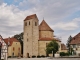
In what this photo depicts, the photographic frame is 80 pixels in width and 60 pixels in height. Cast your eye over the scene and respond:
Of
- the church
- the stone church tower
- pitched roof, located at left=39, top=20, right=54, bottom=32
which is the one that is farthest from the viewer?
pitched roof, located at left=39, top=20, right=54, bottom=32

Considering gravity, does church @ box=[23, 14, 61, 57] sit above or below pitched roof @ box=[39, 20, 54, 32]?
below

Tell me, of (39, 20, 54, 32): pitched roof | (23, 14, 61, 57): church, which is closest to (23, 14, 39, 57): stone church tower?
(23, 14, 61, 57): church

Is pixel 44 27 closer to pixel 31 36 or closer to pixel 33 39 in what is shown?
pixel 31 36

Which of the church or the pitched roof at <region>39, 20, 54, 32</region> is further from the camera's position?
the pitched roof at <region>39, 20, 54, 32</region>

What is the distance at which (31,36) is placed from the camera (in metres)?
85.6

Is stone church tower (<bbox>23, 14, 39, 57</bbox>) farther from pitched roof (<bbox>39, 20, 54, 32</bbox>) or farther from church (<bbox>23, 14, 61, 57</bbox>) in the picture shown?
pitched roof (<bbox>39, 20, 54, 32</bbox>)

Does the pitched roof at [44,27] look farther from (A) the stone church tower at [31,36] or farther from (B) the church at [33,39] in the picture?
(A) the stone church tower at [31,36]

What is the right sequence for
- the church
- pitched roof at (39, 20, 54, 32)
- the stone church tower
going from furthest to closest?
pitched roof at (39, 20, 54, 32)
the church
the stone church tower

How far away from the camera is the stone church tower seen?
84.5 meters

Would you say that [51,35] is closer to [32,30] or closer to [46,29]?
[46,29]

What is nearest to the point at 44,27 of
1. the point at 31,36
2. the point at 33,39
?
the point at 31,36

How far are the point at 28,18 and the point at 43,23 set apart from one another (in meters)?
7.97

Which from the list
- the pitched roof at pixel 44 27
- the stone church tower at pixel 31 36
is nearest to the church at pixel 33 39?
the stone church tower at pixel 31 36

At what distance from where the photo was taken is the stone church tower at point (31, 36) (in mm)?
84544
